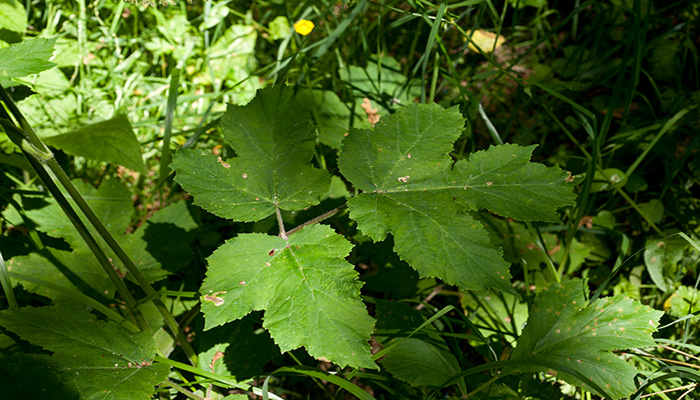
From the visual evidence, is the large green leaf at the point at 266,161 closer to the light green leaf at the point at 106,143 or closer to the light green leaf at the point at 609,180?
the light green leaf at the point at 106,143

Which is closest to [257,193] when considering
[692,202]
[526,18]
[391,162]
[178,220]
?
[391,162]

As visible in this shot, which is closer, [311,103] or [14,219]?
[14,219]

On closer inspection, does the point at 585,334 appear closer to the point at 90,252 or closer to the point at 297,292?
the point at 297,292

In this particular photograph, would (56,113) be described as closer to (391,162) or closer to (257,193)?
(257,193)

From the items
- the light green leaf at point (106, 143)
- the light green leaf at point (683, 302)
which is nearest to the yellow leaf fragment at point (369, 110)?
the light green leaf at point (106, 143)

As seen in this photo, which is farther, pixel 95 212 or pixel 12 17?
pixel 12 17

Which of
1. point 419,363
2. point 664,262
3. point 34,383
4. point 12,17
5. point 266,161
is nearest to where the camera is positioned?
point 34,383

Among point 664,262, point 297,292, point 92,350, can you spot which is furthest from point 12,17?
point 664,262
